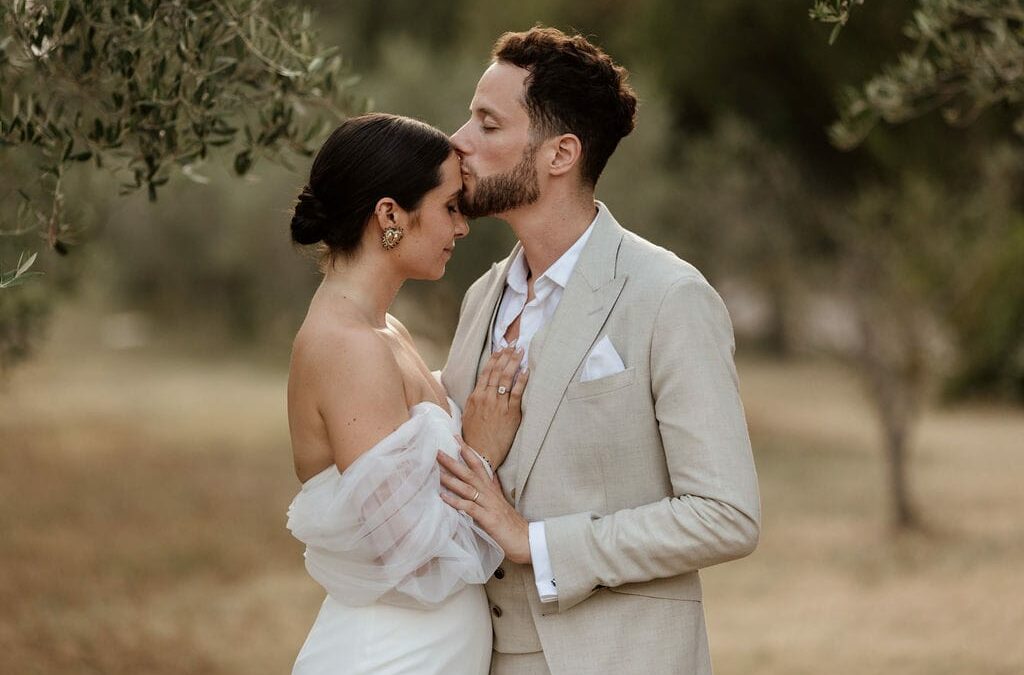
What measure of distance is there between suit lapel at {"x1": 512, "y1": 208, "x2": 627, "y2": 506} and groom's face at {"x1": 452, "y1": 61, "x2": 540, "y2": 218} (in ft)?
1.11

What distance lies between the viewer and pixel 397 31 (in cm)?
2880

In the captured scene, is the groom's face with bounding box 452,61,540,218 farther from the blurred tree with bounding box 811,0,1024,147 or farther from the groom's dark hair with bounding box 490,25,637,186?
the blurred tree with bounding box 811,0,1024,147

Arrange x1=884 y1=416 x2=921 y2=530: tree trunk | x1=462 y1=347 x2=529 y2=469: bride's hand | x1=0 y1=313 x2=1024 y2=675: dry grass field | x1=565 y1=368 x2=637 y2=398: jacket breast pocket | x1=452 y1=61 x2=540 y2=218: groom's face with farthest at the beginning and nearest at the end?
x1=884 y1=416 x2=921 y2=530: tree trunk < x1=0 y1=313 x2=1024 y2=675: dry grass field < x1=452 y1=61 x2=540 y2=218: groom's face < x1=462 y1=347 x2=529 y2=469: bride's hand < x1=565 y1=368 x2=637 y2=398: jacket breast pocket

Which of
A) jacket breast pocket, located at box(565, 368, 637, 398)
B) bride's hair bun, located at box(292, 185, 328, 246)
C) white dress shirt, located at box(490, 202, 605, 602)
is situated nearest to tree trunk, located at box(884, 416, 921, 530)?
white dress shirt, located at box(490, 202, 605, 602)

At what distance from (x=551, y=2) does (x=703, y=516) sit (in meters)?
21.0

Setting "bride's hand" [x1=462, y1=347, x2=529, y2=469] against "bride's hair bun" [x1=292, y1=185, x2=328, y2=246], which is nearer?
"bride's hand" [x1=462, y1=347, x2=529, y2=469]

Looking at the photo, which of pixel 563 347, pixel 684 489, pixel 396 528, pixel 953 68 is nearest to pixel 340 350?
pixel 396 528

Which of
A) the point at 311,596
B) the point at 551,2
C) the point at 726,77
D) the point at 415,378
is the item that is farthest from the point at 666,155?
the point at 415,378

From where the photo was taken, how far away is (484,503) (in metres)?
3.20

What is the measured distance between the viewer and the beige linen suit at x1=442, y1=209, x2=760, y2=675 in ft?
9.95

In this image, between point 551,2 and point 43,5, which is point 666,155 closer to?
point 551,2

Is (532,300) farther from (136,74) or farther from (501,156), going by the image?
(136,74)

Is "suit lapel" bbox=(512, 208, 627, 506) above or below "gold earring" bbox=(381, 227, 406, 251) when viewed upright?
below

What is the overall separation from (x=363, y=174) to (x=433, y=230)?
9.7 inches
